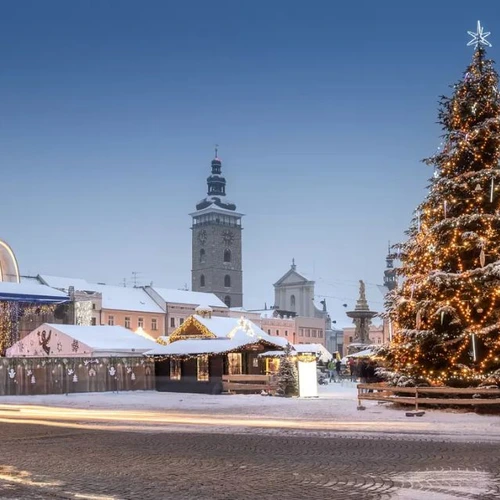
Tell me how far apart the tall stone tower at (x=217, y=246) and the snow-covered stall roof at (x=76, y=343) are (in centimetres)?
9567

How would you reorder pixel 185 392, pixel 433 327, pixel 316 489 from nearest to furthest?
pixel 316 489 < pixel 433 327 < pixel 185 392

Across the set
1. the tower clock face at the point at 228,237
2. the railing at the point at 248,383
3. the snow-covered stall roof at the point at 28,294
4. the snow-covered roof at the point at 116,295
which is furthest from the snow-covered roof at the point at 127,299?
the railing at the point at 248,383

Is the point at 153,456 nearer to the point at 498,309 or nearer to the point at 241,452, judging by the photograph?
the point at 241,452

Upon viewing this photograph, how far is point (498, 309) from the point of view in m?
24.7

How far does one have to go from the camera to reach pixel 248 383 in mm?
39812

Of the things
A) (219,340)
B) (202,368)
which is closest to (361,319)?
(219,340)

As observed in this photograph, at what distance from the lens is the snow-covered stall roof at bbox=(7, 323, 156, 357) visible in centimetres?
4384

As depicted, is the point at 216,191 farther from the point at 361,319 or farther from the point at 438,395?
the point at 438,395

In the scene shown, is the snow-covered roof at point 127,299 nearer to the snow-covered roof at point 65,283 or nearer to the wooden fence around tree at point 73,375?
the snow-covered roof at point 65,283

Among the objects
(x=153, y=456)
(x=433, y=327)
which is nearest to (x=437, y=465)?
(x=153, y=456)

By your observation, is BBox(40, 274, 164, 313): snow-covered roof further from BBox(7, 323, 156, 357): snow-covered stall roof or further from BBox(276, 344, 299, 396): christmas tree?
BBox(276, 344, 299, 396): christmas tree

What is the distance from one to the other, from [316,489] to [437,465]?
322cm

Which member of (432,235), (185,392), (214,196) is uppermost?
(214,196)

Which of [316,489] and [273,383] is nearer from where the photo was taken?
[316,489]
